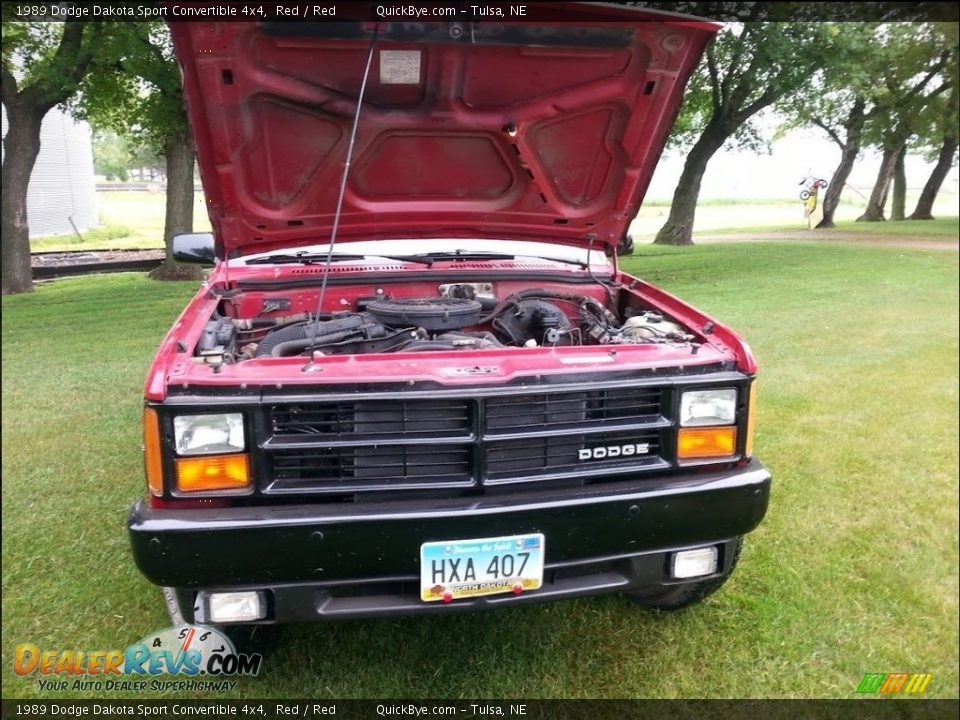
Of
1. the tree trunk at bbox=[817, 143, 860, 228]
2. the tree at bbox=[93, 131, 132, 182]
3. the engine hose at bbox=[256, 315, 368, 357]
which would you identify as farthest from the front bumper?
the tree at bbox=[93, 131, 132, 182]

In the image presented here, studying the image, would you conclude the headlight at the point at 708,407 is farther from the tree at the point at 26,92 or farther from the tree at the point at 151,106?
the tree at the point at 26,92

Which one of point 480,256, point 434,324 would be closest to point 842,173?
point 480,256

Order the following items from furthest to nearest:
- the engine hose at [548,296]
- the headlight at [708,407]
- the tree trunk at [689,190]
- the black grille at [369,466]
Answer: the tree trunk at [689,190], the engine hose at [548,296], the headlight at [708,407], the black grille at [369,466]

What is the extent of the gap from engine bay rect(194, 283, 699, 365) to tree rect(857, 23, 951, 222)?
1452cm

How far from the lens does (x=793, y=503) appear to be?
138 inches

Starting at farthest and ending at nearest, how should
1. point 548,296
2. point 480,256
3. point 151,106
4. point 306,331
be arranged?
1. point 151,106
2. point 480,256
3. point 548,296
4. point 306,331

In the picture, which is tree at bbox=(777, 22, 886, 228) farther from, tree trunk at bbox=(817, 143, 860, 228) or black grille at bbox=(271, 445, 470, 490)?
black grille at bbox=(271, 445, 470, 490)

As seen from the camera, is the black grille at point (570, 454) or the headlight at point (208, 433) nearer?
the headlight at point (208, 433)

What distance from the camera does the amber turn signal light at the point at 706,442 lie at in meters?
2.09

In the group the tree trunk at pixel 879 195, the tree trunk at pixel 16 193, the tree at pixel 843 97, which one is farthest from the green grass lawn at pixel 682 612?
the tree trunk at pixel 879 195

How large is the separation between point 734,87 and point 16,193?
1379cm

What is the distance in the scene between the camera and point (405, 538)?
1.84 meters

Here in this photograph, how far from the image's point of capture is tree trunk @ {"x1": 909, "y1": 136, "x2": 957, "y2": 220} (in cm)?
2136

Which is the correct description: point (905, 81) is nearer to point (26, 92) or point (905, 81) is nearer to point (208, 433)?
point (26, 92)
